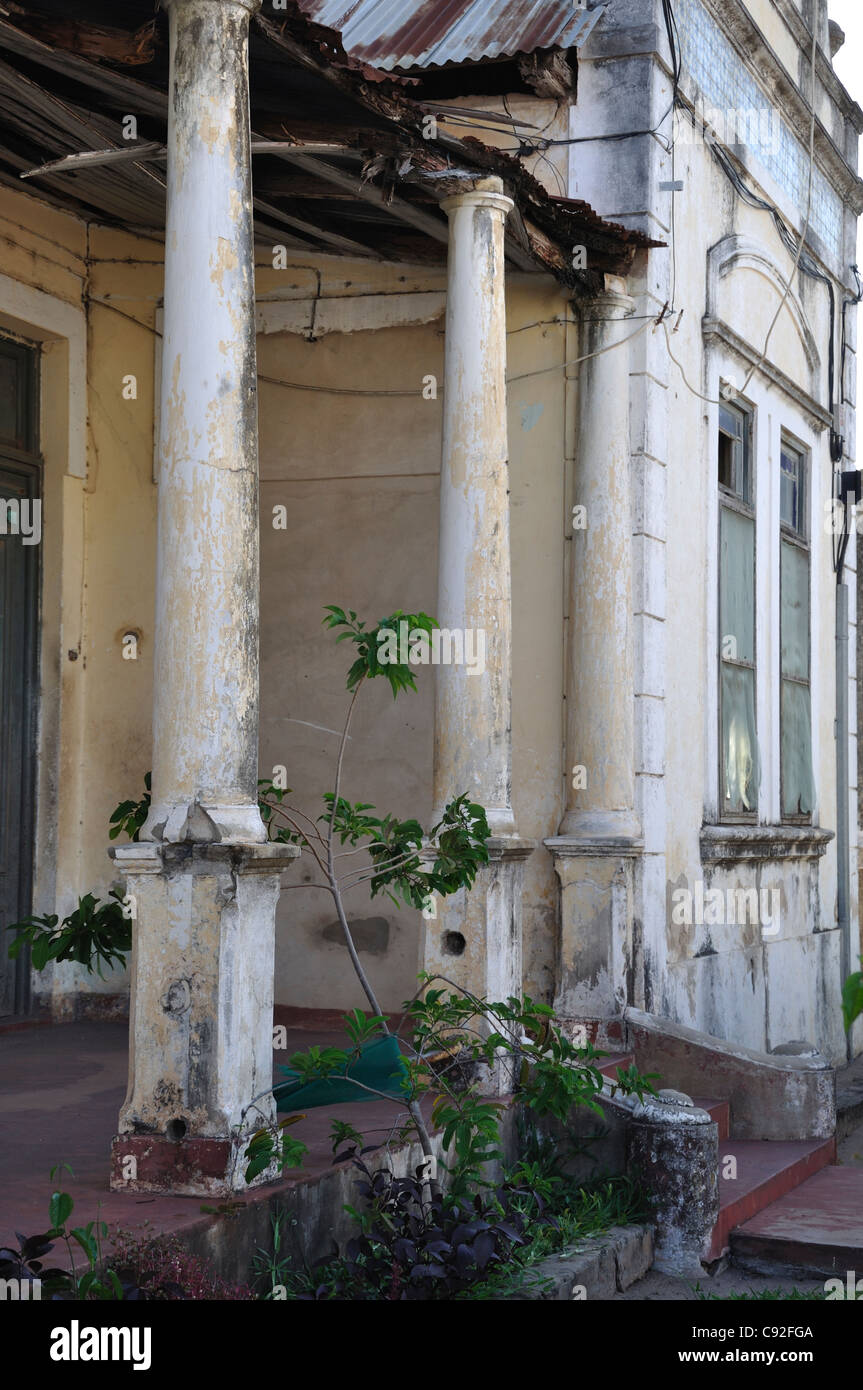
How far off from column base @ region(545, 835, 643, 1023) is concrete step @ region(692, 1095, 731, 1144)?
0.56m

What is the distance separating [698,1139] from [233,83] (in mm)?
4135

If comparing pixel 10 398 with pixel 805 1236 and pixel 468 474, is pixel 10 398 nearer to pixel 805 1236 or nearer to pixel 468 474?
pixel 468 474

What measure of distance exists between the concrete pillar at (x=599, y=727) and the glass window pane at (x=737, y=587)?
169 cm

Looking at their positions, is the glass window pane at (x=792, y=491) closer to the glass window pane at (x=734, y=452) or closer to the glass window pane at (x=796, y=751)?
the glass window pane at (x=734, y=452)

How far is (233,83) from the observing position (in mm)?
5000

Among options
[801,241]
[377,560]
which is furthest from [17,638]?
[801,241]

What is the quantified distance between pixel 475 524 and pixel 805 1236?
123 inches

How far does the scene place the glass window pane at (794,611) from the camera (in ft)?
35.3

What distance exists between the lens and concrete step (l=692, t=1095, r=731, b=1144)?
758 cm

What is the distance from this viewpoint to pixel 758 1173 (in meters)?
7.05

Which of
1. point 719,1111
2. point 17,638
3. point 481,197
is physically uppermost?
point 481,197

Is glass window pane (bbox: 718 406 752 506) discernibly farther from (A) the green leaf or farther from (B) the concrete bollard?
(A) the green leaf

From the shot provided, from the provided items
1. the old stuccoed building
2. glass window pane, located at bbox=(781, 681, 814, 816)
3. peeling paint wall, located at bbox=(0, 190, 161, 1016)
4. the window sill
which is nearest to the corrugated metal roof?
the old stuccoed building
